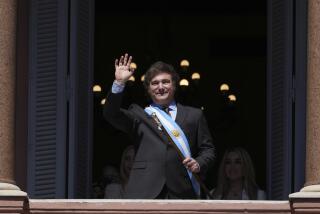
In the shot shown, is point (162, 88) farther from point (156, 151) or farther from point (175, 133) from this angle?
point (156, 151)

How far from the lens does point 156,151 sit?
45.5 ft

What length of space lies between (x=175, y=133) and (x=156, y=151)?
7.7 inches

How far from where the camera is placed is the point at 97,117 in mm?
22469

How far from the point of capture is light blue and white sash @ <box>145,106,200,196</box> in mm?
13805

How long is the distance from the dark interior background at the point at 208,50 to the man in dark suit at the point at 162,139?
9.79 m

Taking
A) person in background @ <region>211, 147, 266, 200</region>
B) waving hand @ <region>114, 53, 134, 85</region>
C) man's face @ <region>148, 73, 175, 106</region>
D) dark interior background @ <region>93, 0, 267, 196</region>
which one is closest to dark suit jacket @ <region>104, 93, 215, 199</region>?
waving hand @ <region>114, 53, 134, 85</region>

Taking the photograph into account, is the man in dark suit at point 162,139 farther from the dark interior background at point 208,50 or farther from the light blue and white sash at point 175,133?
the dark interior background at point 208,50

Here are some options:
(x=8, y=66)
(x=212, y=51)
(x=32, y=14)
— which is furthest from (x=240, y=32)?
(x=8, y=66)

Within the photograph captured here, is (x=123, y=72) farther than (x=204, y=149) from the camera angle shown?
No

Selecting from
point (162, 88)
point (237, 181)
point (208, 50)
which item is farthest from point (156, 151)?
point (208, 50)

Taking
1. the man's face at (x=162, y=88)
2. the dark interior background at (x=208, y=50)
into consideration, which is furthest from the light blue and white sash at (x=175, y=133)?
the dark interior background at (x=208, y=50)

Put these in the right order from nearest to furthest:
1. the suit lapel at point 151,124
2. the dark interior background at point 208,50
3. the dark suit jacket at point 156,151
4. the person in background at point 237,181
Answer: the dark suit jacket at point 156,151
the suit lapel at point 151,124
the person in background at point 237,181
the dark interior background at point 208,50

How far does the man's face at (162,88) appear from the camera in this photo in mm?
13719

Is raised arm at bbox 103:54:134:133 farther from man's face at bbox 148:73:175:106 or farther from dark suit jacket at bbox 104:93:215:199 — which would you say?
man's face at bbox 148:73:175:106
